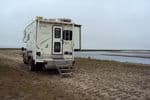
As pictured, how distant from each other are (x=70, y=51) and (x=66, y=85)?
4758 mm

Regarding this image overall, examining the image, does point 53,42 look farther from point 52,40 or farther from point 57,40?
point 57,40

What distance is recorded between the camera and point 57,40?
16.9 meters

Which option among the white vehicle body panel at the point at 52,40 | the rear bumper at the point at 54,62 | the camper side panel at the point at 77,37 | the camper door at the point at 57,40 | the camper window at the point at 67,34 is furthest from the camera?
the camper side panel at the point at 77,37

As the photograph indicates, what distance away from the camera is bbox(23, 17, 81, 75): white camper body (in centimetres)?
1633

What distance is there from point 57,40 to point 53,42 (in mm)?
309

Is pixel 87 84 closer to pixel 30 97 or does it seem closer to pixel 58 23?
pixel 30 97

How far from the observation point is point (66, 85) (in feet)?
41.6

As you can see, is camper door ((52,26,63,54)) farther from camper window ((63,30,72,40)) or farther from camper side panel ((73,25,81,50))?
camper side panel ((73,25,81,50))

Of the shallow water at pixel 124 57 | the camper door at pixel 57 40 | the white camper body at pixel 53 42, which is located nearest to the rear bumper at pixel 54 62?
the white camper body at pixel 53 42

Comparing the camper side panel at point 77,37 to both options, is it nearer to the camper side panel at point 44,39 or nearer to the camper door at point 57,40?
the camper door at point 57,40

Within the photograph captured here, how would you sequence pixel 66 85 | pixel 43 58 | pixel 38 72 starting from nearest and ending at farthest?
1. pixel 66 85
2. pixel 43 58
3. pixel 38 72

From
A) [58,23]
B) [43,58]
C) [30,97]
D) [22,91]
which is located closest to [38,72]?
[43,58]

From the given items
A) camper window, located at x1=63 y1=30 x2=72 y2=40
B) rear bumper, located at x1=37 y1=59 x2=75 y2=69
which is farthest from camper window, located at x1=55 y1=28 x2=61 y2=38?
rear bumper, located at x1=37 y1=59 x2=75 y2=69

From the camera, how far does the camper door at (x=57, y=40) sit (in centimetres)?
1681
